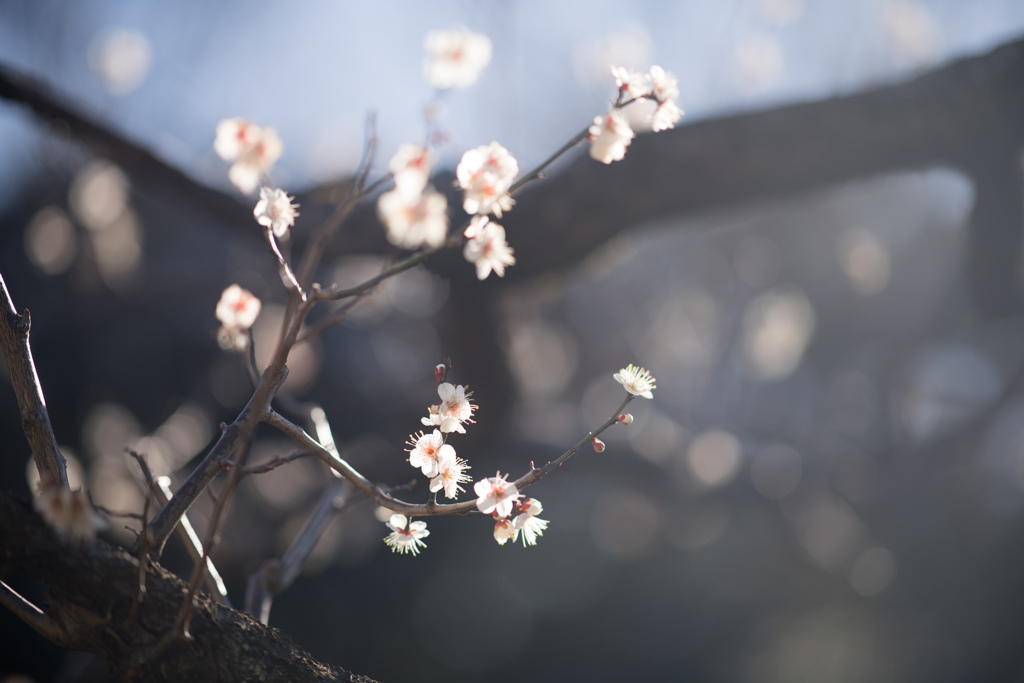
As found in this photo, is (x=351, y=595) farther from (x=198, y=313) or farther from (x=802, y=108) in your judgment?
(x=802, y=108)

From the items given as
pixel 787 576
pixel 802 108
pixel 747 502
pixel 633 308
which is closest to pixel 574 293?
pixel 633 308

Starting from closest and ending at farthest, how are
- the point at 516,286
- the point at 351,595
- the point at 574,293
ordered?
1. the point at 516,286
2. the point at 351,595
3. the point at 574,293

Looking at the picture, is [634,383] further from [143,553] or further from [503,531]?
[143,553]

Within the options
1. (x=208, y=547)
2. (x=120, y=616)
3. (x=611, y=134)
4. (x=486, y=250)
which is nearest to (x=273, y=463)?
(x=208, y=547)

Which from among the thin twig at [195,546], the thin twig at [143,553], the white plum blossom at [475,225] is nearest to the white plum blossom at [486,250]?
the white plum blossom at [475,225]

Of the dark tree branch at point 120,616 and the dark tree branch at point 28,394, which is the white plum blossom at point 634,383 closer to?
the dark tree branch at point 120,616

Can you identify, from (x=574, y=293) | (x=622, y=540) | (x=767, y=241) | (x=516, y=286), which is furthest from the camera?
(x=767, y=241)

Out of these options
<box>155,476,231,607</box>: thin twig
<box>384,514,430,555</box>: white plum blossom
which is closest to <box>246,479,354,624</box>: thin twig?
<box>155,476,231,607</box>: thin twig

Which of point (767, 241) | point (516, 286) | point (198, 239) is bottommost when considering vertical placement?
point (516, 286)
